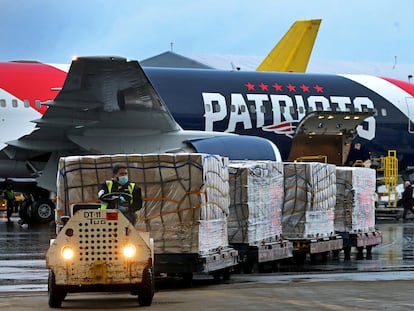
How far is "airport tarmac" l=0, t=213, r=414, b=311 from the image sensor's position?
11.7 meters

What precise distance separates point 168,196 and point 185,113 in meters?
15.3

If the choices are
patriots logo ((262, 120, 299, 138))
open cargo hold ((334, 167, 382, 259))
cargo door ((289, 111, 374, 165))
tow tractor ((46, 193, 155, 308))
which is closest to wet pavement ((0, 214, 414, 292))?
open cargo hold ((334, 167, 382, 259))

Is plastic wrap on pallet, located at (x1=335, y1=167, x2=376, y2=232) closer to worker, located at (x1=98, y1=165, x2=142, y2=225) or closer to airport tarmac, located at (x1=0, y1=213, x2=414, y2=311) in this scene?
airport tarmac, located at (x1=0, y1=213, x2=414, y2=311)

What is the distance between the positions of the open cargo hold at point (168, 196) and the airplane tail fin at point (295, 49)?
3941cm

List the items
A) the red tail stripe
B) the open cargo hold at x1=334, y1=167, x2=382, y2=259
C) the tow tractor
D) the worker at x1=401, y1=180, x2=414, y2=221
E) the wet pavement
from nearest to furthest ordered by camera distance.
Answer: the tow tractor < the wet pavement < the open cargo hold at x1=334, y1=167, x2=382, y2=259 < the red tail stripe < the worker at x1=401, y1=180, x2=414, y2=221

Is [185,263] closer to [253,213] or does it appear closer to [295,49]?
[253,213]

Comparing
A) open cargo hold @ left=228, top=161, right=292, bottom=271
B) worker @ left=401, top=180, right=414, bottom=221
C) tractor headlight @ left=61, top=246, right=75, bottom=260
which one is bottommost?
tractor headlight @ left=61, top=246, right=75, bottom=260

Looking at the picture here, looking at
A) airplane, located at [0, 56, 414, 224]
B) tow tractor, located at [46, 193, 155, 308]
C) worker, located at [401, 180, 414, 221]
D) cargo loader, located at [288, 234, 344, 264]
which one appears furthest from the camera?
worker, located at [401, 180, 414, 221]

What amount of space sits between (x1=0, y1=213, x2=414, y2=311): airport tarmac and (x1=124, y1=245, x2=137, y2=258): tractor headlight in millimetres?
586

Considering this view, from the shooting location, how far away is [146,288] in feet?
38.0

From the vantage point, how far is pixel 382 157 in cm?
3238

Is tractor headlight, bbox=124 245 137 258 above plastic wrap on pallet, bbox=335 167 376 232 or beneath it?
beneath

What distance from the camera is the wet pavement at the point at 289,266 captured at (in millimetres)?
15031

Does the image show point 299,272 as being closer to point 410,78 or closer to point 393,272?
point 393,272
